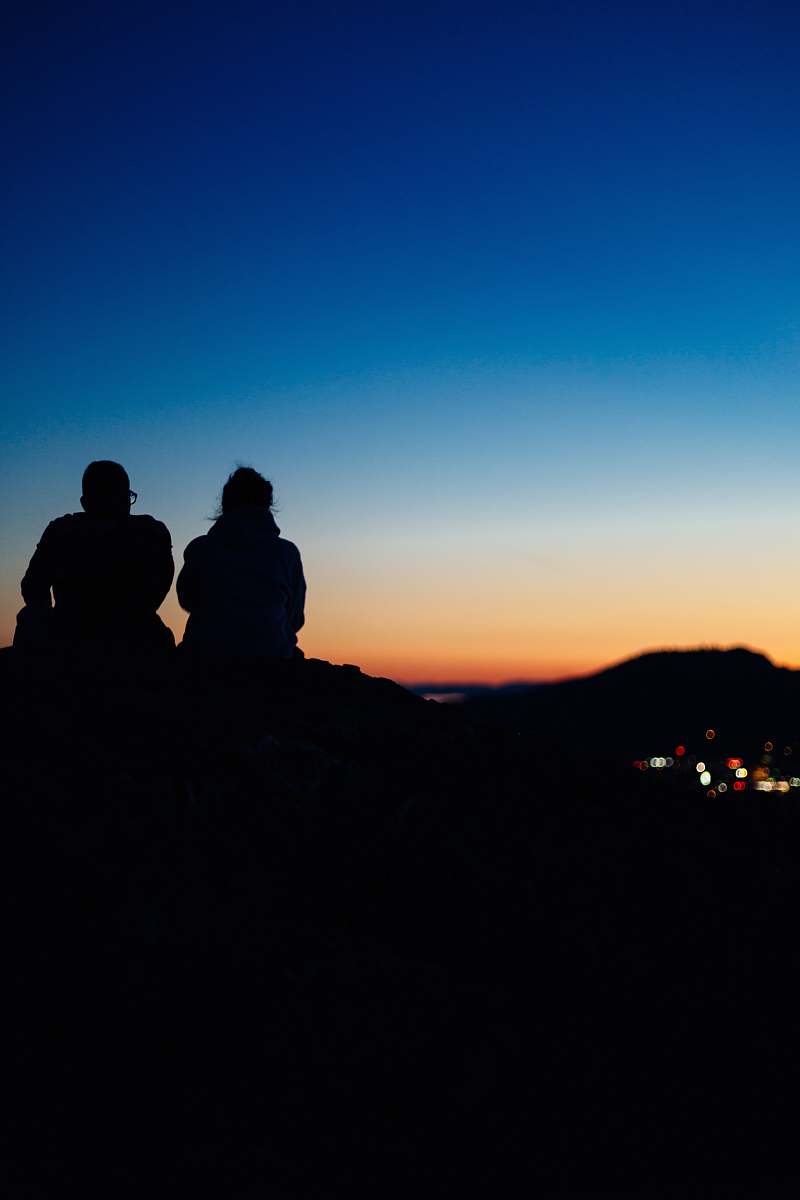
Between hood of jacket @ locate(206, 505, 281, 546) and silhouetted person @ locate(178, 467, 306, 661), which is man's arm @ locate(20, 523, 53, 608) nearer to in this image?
silhouetted person @ locate(178, 467, 306, 661)

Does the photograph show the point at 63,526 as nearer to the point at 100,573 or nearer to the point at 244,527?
the point at 100,573

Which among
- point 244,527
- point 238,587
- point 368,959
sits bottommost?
point 368,959

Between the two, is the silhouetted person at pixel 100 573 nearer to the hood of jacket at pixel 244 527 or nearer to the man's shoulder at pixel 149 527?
the man's shoulder at pixel 149 527

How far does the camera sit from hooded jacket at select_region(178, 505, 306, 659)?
6.72 metres

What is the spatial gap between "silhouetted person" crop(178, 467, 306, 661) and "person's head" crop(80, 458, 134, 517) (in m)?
0.65

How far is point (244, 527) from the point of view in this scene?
6863 mm

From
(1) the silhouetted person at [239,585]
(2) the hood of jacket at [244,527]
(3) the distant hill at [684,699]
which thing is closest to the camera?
(1) the silhouetted person at [239,585]

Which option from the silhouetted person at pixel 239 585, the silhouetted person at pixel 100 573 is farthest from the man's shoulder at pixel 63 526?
the silhouetted person at pixel 239 585

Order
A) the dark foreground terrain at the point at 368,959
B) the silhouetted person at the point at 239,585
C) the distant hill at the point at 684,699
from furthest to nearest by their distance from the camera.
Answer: the distant hill at the point at 684,699 < the silhouetted person at the point at 239,585 < the dark foreground terrain at the point at 368,959

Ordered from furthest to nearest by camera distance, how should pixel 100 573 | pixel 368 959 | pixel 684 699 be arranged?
pixel 684 699, pixel 100 573, pixel 368 959

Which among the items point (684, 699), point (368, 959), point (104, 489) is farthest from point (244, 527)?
point (684, 699)

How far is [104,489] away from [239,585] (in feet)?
3.66

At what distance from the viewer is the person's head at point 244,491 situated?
6988 mm

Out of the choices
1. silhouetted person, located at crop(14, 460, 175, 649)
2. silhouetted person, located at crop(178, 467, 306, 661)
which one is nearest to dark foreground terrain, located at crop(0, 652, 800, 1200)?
silhouetted person, located at crop(14, 460, 175, 649)
